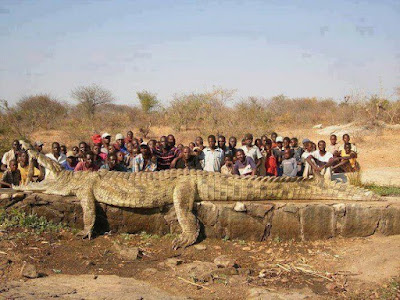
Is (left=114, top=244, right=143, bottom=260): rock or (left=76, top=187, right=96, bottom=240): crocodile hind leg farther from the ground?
(left=76, top=187, right=96, bottom=240): crocodile hind leg

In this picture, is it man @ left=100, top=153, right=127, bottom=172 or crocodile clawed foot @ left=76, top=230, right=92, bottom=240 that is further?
man @ left=100, top=153, right=127, bottom=172

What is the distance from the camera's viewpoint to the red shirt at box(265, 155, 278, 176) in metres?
8.13

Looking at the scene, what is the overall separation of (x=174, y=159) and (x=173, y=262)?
303cm

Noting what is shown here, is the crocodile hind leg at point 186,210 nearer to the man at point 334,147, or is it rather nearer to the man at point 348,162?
the man at point 348,162

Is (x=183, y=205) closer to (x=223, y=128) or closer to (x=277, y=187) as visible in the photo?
(x=277, y=187)

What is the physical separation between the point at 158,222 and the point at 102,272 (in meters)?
1.42

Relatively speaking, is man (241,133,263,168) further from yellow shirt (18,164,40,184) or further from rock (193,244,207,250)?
yellow shirt (18,164,40,184)

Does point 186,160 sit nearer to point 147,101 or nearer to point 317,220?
point 317,220

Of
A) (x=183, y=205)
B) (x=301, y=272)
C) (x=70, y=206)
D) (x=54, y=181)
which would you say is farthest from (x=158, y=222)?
(x=301, y=272)

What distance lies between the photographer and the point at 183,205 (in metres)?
5.79

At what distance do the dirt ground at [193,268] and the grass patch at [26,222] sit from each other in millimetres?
124

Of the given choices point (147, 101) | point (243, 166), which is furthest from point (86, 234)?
point (147, 101)

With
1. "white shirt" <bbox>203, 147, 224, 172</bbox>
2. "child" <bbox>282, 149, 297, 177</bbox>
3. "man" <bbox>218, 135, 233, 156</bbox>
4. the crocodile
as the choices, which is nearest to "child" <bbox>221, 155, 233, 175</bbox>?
"white shirt" <bbox>203, 147, 224, 172</bbox>

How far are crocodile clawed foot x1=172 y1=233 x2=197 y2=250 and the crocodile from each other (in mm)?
21
